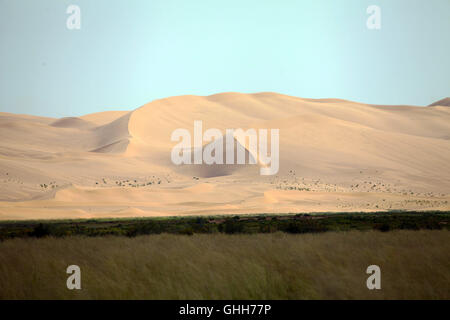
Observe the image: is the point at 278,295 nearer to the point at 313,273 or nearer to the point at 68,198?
the point at 313,273

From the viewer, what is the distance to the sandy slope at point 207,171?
5528cm

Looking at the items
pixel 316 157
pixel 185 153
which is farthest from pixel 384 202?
pixel 185 153

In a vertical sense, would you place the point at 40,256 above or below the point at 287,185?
above

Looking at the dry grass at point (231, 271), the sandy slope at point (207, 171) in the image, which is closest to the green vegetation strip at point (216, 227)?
the dry grass at point (231, 271)

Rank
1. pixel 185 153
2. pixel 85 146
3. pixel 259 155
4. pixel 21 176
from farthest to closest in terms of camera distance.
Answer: pixel 85 146
pixel 185 153
pixel 259 155
pixel 21 176

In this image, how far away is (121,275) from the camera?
10.7 meters

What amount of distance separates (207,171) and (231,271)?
7192 centimetres

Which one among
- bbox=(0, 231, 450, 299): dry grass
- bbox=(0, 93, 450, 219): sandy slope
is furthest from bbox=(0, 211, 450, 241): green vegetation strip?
bbox=(0, 93, 450, 219): sandy slope

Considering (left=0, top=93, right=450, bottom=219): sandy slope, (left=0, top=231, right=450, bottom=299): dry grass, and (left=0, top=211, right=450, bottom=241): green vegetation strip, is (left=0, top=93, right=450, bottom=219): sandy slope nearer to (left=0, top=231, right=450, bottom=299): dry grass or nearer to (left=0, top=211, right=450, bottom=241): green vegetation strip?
(left=0, top=211, right=450, bottom=241): green vegetation strip

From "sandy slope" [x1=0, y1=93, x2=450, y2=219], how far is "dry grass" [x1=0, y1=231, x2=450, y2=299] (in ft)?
109

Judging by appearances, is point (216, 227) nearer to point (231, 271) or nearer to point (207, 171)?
point (231, 271)

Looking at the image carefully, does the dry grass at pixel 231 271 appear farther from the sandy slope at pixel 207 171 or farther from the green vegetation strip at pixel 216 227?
the sandy slope at pixel 207 171

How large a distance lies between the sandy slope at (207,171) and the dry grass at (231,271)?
33.3 m
